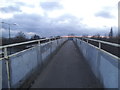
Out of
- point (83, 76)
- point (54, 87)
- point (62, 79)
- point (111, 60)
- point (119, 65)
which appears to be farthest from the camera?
point (83, 76)

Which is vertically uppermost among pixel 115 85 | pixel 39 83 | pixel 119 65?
pixel 119 65

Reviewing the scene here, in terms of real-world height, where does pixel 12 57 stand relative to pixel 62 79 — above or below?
above

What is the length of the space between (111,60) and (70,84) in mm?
2438

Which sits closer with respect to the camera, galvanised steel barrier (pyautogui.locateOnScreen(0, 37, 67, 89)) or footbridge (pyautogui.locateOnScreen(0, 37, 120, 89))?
footbridge (pyautogui.locateOnScreen(0, 37, 120, 89))

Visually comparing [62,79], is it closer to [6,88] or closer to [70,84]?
[70,84]

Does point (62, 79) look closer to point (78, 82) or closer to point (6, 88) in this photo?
point (78, 82)

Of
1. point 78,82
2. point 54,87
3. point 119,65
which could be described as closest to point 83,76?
point 78,82

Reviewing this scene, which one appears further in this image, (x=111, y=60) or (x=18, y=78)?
(x=18, y=78)

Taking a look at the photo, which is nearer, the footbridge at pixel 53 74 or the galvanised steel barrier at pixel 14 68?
the footbridge at pixel 53 74

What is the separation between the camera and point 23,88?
20.8 feet

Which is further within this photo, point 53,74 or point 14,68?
point 53,74

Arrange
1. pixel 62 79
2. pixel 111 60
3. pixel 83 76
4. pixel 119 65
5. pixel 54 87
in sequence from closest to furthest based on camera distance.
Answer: pixel 119 65 < pixel 111 60 < pixel 54 87 < pixel 62 79 < pixel 83 76

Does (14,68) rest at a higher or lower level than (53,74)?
higher

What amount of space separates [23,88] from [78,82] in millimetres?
2135
